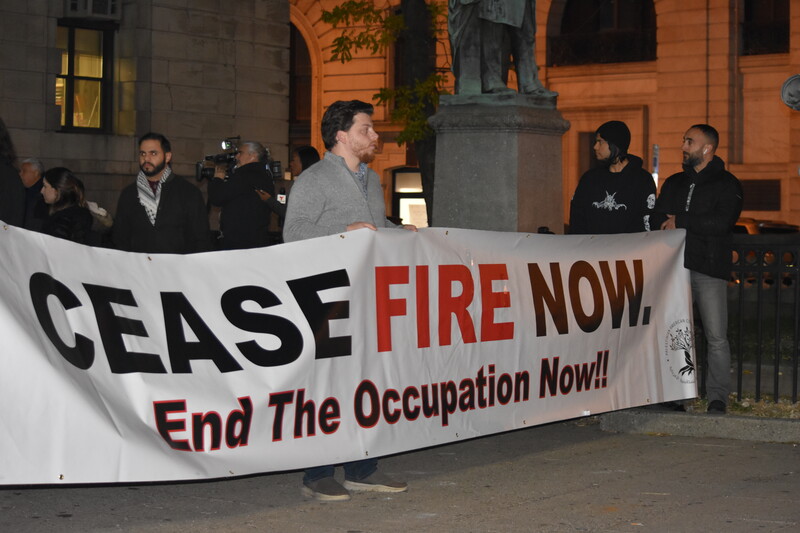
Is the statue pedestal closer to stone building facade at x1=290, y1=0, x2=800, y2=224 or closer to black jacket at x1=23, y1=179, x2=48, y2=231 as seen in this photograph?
black jacket at x1=23, y1=179, x2=48, y2=231

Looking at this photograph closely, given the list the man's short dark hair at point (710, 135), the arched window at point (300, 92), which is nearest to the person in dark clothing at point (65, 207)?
the man's short dark hair at point (710, 135)

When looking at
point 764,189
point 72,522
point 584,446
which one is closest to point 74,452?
point 72,522

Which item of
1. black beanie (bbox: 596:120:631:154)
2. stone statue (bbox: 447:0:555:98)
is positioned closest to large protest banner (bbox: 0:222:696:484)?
black beanie (bbox: 596:120:631:154)

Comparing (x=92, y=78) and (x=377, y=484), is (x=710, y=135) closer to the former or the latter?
(x=377, y=484)

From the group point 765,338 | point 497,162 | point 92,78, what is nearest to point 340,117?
point 497,162

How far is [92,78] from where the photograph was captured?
2138cm

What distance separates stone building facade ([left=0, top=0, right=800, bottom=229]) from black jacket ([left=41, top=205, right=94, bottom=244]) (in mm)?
3461

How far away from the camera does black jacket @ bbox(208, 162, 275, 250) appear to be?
37.3ft

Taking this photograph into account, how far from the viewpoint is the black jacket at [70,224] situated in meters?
10.3

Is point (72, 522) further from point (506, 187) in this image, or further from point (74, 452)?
point (506, 187)

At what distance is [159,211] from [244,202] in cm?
222

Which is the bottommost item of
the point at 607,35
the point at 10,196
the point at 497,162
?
the point at 10,196

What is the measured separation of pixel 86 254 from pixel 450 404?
2364 millimetres

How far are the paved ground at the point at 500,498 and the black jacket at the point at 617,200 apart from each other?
174cm
